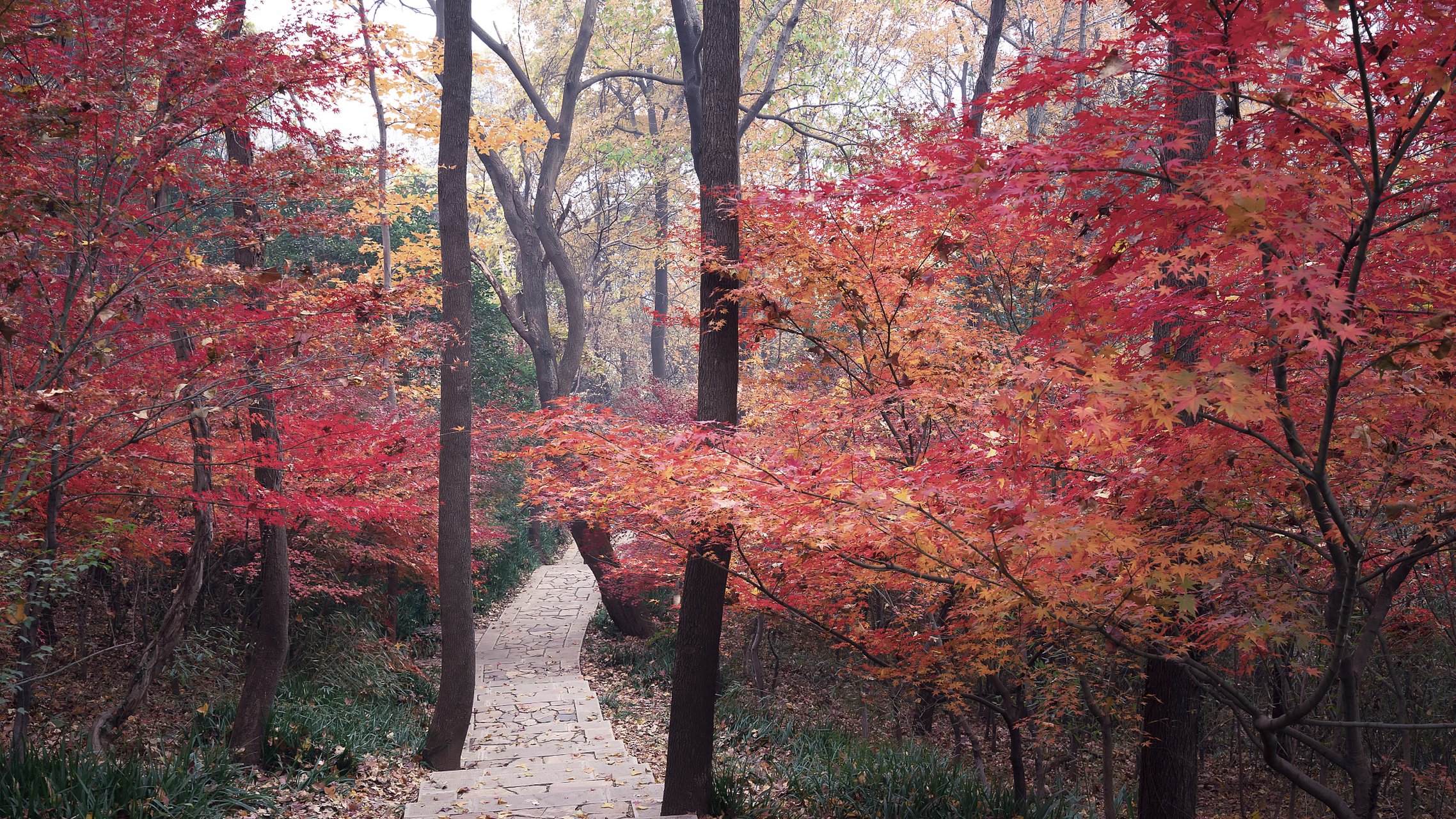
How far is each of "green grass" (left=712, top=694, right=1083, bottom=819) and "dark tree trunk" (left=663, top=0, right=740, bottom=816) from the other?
318mm

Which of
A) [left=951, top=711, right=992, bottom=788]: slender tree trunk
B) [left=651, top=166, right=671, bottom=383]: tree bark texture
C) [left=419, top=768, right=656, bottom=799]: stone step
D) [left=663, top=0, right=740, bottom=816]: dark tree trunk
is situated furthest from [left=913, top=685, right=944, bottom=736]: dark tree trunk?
[left=651, top=166, right=671, bottom=383]: tree bark texture

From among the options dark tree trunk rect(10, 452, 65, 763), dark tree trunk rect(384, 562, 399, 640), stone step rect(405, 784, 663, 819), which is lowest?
stone step rect(405, 784, 663, 819)

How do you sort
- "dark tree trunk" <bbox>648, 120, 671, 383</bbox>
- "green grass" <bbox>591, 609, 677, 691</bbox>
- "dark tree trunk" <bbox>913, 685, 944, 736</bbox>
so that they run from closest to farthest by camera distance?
"dark tree trunk" <bbox>913, 685, 944, 736</bbox>
"green grass" <bbox>591, 609, 677, 691</bbox>
"dark tree trunk" <bbox>648, 120, 671, 383</bbox>

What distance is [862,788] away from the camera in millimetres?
5203

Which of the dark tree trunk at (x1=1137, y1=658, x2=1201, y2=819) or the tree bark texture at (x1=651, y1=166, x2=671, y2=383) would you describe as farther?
the tree bark texture at (x1=651, y1=166, x2=671, y2=383)

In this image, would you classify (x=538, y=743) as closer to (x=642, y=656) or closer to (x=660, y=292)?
(x=642, y=656)

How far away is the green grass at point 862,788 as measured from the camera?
16.1 ft

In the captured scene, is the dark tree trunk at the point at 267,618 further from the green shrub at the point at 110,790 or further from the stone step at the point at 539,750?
the stone step at the point at 539,750

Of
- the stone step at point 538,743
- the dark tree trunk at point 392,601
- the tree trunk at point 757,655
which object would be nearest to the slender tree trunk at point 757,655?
the tree trunk at point 757,655

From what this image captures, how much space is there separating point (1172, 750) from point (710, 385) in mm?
3990

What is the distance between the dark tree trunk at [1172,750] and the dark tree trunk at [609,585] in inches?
262

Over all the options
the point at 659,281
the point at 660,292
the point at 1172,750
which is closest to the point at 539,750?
the point at 1172,750

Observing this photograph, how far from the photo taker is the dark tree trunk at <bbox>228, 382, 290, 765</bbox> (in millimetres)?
6156

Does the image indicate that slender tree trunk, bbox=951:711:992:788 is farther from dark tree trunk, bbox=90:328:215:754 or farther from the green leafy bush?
dark tree trunk, bbox=90:328:215:754
